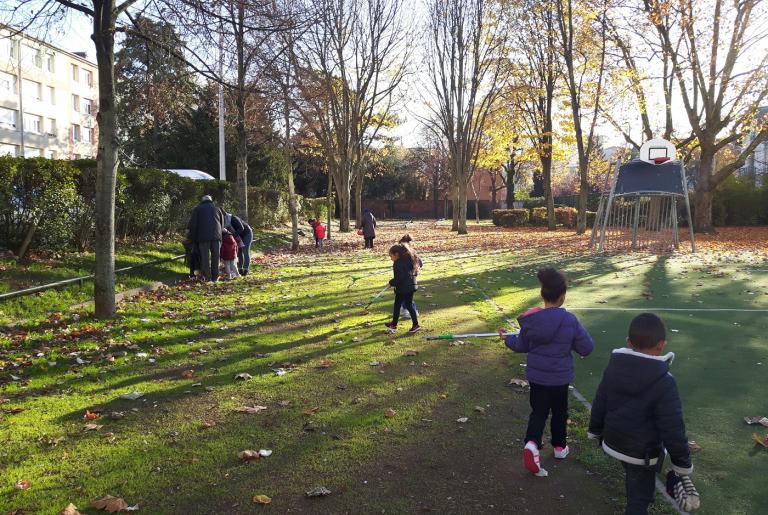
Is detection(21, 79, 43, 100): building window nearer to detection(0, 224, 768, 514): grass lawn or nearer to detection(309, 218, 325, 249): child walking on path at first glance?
detection(309, 218, 325, 249): child walking on path

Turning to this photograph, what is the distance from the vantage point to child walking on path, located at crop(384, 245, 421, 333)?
796cm

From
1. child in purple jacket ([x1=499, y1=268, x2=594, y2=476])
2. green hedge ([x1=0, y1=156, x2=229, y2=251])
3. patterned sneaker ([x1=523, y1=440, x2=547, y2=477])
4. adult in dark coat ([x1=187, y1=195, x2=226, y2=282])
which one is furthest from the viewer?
adult in dark coat ([x1=187, y1=195, x2=226, y2=282])

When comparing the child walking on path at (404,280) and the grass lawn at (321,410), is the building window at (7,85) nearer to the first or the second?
the grass lawn at (321,410)

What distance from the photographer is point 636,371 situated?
302cm

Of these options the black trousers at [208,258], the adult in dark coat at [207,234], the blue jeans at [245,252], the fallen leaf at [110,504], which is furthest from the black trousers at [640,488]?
the blue jeans at [245,252]

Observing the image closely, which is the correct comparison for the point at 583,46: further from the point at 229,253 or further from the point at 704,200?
the point at 229,253

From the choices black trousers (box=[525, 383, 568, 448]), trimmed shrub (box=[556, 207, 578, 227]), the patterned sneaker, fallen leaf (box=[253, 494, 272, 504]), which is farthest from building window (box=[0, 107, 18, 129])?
the patterned sneaker

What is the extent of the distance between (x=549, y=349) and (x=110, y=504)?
294 cm

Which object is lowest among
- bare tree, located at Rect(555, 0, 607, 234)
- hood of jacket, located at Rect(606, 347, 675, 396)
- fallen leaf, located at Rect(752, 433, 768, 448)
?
fallen leaf, located at Rect(752, 433, 768, 448)

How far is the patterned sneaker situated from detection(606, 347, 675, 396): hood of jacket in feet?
3.31

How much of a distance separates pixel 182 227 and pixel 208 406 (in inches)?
550

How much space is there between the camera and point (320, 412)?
4988 mm

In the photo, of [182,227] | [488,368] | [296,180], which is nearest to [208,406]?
[488,368]

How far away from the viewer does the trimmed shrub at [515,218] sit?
41.2 metres
